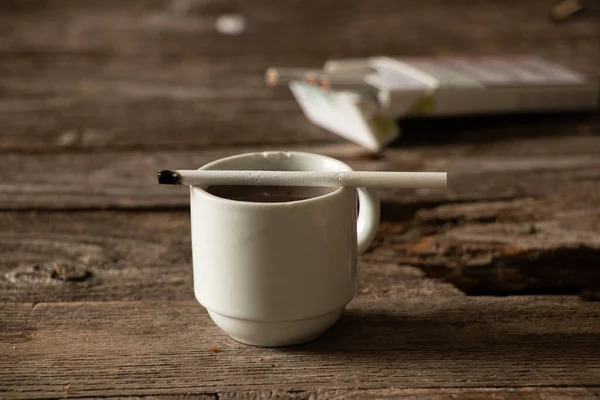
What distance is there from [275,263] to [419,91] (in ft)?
1.92

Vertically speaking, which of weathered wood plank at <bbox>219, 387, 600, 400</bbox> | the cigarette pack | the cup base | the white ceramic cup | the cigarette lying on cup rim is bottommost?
weathered wood plank at <bbox>219, 387, 600, 400</bbox>

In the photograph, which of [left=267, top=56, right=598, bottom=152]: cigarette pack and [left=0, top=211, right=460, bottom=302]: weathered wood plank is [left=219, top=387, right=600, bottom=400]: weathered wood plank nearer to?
[left=0, top=211, right=460, bottom=302]: weathered wood plank

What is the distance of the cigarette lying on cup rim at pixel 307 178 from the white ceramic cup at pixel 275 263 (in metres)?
0.01

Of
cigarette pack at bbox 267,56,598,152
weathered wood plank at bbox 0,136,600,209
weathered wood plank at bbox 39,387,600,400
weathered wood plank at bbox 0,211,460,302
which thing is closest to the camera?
weathered wood plank at bbox 39,387,600,400

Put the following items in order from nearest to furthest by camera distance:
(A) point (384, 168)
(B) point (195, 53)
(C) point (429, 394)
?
(C) point (429, 394)
(A) point (384, 168)
(B) point (195, 53)

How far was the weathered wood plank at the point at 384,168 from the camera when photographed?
89cm

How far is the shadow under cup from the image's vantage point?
0.54 meters

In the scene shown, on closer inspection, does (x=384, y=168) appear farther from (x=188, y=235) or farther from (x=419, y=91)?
(x=188, y=235)

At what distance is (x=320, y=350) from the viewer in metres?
0.58

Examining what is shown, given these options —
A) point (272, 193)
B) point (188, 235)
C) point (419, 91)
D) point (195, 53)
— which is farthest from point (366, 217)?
point (195, 53)

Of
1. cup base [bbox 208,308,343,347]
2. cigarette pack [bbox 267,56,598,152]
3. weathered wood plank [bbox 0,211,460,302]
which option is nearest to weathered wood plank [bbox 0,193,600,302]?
weathered wood plank [bbox 0,211,460,302]

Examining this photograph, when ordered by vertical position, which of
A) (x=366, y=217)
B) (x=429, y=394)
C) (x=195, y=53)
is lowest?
(x=429, y=394)

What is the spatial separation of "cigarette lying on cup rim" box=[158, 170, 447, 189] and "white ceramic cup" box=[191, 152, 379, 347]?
0.03 feet

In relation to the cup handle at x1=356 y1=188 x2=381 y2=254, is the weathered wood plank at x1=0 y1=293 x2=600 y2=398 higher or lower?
lower
